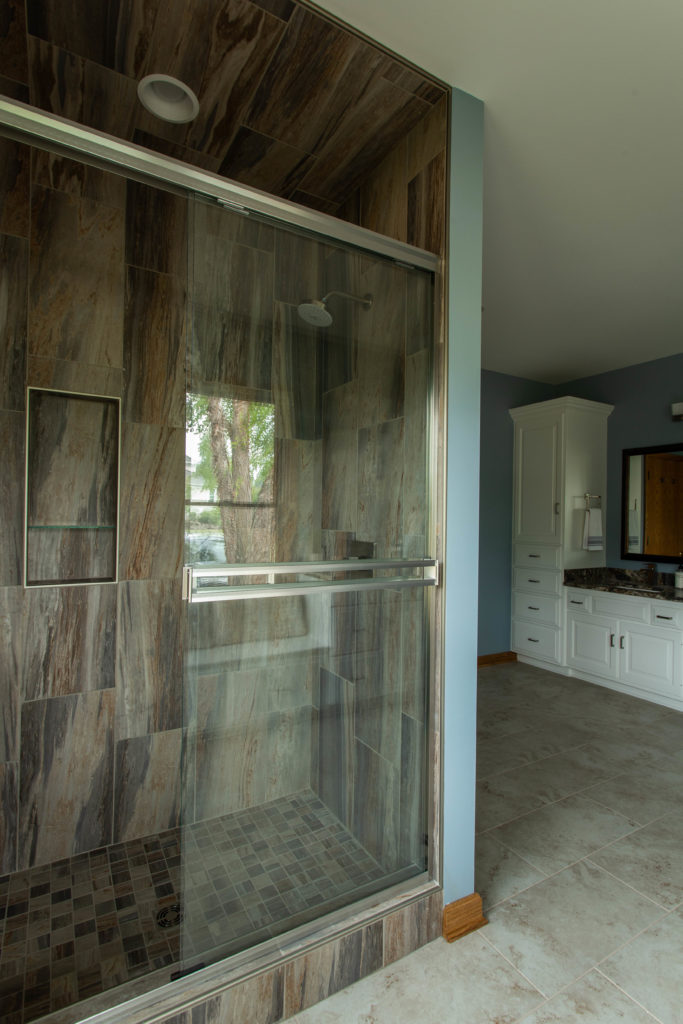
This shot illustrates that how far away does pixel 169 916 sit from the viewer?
1.68 meters

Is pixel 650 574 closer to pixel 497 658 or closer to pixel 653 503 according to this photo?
pixel 653 503

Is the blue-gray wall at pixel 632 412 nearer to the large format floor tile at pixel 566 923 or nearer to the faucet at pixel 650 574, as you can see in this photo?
the faucet at pixel 650 574

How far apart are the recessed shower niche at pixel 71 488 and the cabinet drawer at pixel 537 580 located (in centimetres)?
371

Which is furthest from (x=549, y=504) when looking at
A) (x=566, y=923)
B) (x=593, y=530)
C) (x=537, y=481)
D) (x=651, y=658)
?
(x=566, y=923)

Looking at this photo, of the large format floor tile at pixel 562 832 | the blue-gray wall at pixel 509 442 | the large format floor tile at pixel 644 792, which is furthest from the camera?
the blue-gray wall at pixel 509 442

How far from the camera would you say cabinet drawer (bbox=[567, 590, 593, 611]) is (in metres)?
4.27

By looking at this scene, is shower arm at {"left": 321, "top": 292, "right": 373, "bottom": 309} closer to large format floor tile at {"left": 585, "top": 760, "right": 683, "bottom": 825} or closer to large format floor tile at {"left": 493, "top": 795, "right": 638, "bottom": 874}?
large format floor tile at {"left": 493, "top": 795, "right": 638, "bottom": 874}

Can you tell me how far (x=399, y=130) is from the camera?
1802mm

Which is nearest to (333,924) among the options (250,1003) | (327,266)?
(250,1003)

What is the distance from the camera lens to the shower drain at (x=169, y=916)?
164 cm

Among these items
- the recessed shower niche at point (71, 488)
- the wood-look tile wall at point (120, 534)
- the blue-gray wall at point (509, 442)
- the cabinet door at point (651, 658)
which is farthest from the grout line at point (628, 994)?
the blue-gray wall at point (509, 442)

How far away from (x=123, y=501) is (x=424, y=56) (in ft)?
5.88

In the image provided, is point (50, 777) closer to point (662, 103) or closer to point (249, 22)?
point (249, 22)

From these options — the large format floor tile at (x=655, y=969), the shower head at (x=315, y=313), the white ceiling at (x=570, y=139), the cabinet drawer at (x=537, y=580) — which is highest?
the white ceiling at (x=570, y=139)
